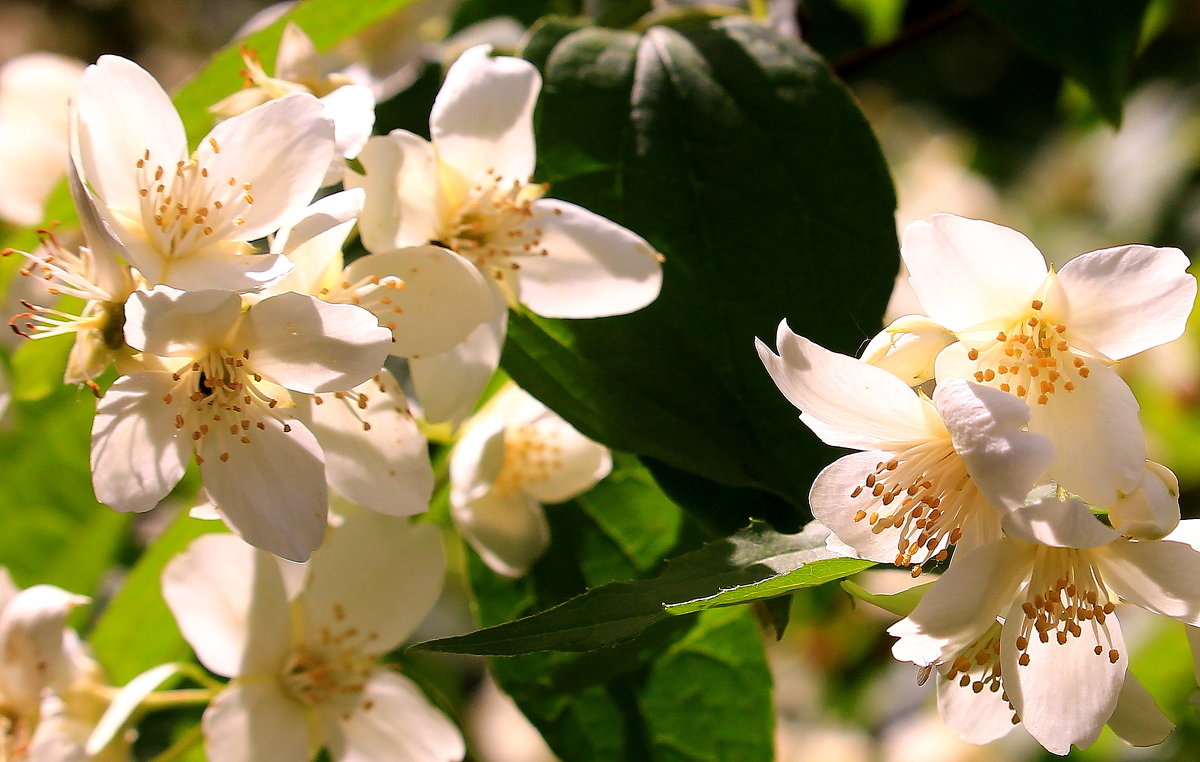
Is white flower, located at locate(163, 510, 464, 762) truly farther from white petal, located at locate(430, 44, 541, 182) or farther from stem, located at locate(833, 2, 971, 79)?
stem, located at locate(833, 2, 971, 79)

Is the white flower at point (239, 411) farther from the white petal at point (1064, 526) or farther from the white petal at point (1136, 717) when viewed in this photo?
the white petal at point (1136, 717)

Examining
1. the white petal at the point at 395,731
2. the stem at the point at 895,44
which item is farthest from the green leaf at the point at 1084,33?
the white petal at the point at 395,731

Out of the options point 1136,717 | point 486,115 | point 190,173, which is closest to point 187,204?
point 190,173

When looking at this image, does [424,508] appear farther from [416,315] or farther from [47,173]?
[47,173]

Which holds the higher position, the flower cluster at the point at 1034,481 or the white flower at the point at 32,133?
the flower cluster at the point at 1034,481

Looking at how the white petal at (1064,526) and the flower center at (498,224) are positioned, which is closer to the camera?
the white petal at (1064,526)

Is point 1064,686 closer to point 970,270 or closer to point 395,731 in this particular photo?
point 970,270

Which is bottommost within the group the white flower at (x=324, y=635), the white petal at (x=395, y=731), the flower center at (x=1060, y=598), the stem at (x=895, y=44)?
the white petal at (x=395, y=731)
